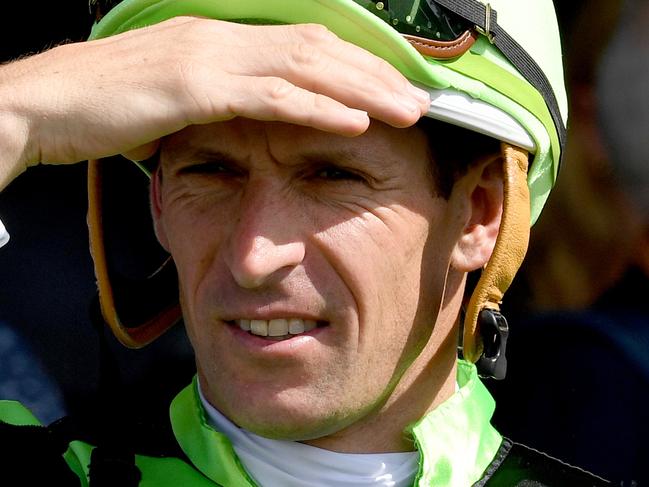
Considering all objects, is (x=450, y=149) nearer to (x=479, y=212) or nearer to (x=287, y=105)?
(x=479, y=212)

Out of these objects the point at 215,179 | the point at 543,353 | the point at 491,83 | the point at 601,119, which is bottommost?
the point at 543,353

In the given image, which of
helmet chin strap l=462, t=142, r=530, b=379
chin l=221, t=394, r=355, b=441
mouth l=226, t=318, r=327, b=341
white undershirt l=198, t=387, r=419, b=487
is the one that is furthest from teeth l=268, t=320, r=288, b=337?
helmet chin strap l=462, t=142, r=530, b=379

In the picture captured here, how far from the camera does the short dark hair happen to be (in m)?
2.69

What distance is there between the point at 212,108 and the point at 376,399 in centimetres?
76

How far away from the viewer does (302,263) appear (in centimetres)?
252

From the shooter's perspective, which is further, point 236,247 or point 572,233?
point 572,233

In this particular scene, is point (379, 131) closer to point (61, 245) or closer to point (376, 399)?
point (376, 399)

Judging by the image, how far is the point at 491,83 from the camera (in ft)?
8.64

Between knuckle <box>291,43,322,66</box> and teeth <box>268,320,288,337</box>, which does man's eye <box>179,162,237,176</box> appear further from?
knuckle <box>291,43,322,66</box>

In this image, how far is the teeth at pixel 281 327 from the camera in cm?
255

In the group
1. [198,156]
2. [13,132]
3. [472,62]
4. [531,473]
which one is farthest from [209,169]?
[531,473]

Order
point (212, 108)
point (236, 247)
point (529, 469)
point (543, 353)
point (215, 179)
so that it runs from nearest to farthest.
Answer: point (212, 108)
point (236, 247)
point (215, 179)
point (529, 469)
point (543, 353)

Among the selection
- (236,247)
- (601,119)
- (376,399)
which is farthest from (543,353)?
(236,247)

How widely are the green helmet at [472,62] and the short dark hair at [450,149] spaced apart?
0.10 meters
